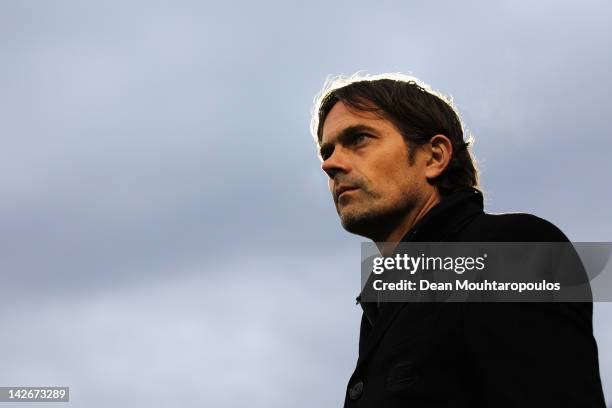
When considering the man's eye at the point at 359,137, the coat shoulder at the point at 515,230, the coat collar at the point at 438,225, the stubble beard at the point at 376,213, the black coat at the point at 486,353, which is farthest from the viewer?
the man's eye at the point at 359,137

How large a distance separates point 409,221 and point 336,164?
710 millimetres

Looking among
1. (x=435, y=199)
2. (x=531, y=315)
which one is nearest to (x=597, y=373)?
(x=531, y=315)

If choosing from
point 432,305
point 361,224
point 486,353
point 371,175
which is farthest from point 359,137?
point 486,353

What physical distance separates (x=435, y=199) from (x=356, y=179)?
0.59m

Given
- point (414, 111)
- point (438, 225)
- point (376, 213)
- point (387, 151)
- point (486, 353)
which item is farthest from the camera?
point (414, 111)

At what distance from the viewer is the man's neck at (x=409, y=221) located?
19.0 feet

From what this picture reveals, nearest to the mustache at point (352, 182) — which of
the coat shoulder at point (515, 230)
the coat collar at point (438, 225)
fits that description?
the coat collar at point (438, 225)

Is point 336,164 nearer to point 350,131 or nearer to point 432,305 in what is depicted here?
point 350,131

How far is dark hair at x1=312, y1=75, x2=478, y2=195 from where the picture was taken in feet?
20.3

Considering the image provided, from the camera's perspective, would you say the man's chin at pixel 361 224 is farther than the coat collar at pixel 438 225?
Yes

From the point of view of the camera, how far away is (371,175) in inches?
231

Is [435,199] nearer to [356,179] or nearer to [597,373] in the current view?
[356,179]

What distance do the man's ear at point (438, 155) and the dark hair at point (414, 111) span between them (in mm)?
35

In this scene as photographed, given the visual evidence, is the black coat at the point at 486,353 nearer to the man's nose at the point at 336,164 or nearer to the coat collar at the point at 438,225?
the coat collar at the point at 438,225
